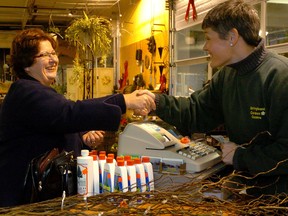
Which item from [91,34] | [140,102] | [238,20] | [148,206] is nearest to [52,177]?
[148,206]

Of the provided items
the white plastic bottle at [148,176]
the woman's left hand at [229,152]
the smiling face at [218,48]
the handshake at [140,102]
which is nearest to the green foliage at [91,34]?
the handshake at [140,102]

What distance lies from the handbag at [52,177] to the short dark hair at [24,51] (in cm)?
73

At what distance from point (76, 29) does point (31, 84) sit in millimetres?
3712

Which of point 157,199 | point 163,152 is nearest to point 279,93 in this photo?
point 163,152

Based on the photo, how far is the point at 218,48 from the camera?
7.14 ft

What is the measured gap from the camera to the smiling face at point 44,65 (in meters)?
2.35

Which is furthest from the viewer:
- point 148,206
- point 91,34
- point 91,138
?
point 91,34

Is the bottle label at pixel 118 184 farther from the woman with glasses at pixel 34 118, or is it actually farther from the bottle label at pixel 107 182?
the woman with glasses at pixel 34 118

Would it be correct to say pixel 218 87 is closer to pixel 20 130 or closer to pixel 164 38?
pixel 20 130

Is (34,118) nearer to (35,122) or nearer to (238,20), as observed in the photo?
(35,122)

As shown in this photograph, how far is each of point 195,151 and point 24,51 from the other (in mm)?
1145

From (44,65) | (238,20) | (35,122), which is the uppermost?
(238,20)

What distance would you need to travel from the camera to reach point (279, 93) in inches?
74.4

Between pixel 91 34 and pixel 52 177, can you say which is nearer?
pixel 52 177
